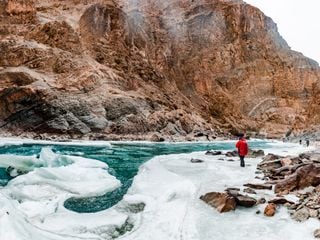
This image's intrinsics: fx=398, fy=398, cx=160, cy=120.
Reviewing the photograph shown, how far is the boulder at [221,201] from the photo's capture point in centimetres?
1105

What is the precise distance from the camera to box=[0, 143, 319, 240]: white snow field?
8953 millimetres

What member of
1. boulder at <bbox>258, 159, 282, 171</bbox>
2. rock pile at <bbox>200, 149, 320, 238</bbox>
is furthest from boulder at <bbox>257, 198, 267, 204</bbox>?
boulder at <bbox>258, 159, 282, 171</bbox>

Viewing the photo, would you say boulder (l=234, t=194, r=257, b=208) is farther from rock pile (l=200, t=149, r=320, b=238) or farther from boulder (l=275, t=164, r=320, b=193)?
boulder (l=275, t=164, r=320, b=193)

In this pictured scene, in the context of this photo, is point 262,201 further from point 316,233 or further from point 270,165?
point 270,165

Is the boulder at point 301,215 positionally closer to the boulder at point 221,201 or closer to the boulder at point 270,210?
the boulder at point 270,210

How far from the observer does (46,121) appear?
51062 millimetres

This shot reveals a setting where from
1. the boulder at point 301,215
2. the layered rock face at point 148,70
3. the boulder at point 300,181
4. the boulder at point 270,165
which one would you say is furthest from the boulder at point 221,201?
the layered rock face at point 148,70

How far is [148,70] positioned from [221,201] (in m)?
63.9

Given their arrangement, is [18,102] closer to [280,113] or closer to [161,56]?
[161,56]

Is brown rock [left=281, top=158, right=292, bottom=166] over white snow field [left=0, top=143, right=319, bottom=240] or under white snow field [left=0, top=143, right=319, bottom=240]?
over

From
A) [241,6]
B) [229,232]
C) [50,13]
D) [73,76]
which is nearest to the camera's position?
[229,232]

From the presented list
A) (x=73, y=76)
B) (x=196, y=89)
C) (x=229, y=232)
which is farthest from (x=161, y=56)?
(x=229, y=232)

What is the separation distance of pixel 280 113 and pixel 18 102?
6536 centimetres

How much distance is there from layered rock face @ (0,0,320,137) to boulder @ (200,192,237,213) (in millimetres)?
41402
